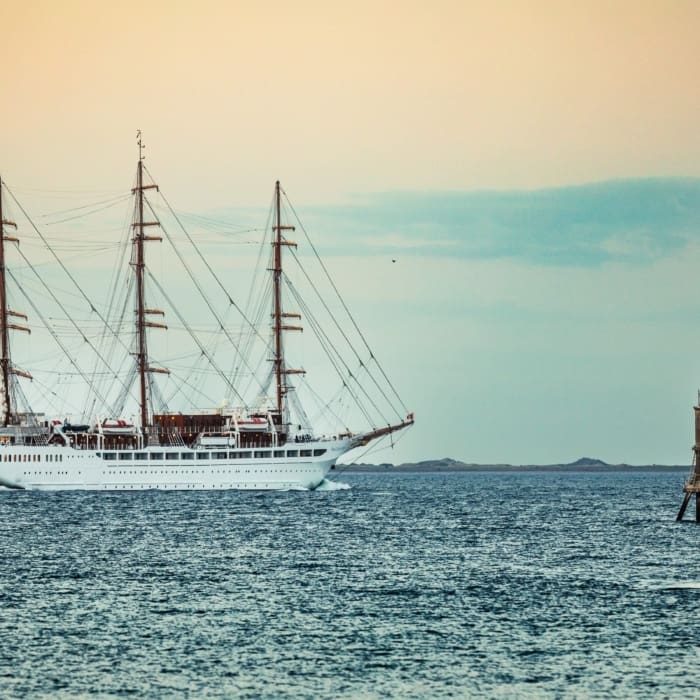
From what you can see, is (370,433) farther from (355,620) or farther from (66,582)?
(355,620)

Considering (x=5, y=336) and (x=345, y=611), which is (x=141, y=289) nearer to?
(x=5, y=336)

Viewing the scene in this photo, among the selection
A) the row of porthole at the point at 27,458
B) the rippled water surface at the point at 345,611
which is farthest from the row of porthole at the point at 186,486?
the rippled water surface at the point at 345,611

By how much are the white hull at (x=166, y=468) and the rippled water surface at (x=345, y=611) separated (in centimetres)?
5127

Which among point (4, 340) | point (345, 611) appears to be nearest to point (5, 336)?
point (4, 340)

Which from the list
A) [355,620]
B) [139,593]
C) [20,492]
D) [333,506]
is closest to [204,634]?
[355,620]

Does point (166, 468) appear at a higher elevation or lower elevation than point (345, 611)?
higher

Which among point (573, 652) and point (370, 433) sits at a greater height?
point (370, 433)

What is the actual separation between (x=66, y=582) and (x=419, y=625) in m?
17.6

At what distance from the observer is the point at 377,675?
3834 cm

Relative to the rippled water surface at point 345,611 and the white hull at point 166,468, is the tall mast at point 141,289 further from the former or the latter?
the rippled water surface at point 345,611

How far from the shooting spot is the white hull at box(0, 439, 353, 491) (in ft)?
470

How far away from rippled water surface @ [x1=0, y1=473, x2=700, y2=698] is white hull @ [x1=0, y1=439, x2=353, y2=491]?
51.3 meters

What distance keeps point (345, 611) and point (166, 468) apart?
317 ft

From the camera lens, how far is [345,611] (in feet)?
163
